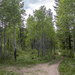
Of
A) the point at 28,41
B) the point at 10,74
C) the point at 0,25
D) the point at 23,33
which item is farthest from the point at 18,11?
the point at 23,33

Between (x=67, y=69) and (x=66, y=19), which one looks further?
(x=66, y=19)

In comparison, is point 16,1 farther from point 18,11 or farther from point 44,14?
point 44,14

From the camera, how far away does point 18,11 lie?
1493 cm

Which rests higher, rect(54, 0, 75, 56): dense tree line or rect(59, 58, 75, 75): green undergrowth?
rect(54, 0, 75, 56): dense tree line

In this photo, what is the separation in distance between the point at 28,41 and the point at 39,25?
9.38m

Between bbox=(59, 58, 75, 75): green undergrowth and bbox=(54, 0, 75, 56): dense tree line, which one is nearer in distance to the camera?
bbox=(59, 58, 75, 75): green undergrowth

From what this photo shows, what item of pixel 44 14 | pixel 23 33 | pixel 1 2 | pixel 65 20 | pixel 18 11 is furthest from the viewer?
pixel 23 33

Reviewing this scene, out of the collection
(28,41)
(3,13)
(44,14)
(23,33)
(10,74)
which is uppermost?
(44,14)

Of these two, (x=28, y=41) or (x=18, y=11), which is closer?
(x=18, y=11)

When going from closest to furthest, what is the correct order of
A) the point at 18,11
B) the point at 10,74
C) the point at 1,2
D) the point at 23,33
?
the point at 10,74 < the point at 1,2 < the point at 18,11 < the point at 23,33

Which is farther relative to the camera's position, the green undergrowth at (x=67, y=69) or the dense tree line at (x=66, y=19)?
the dense tree line at (x=66, y=19)

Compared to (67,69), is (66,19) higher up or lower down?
higher up

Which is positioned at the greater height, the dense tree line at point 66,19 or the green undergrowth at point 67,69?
the dense tree line at point 66,19

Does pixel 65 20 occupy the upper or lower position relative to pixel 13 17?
lower
